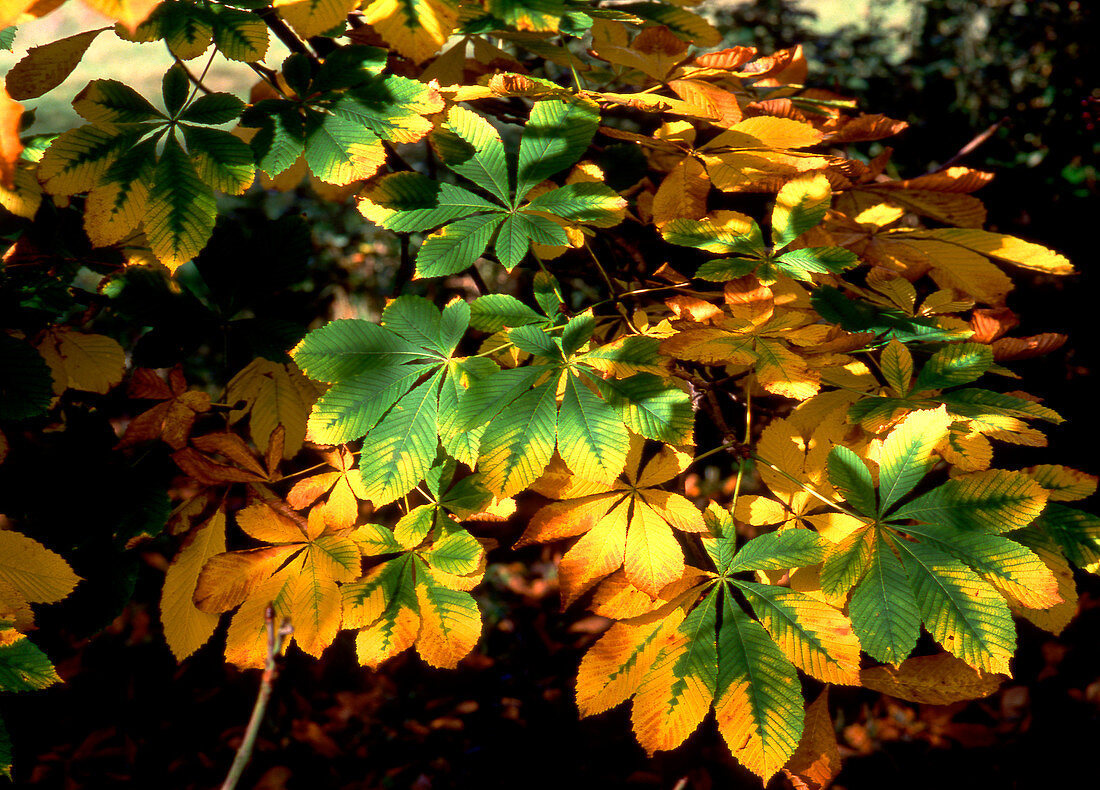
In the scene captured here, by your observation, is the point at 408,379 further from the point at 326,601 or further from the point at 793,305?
the point at 793,305

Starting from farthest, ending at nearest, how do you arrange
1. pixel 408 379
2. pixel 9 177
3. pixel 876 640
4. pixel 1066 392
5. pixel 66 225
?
pixel 1066 392
pixel 66 225
pixel 408 379
pixel 876 640
pixel 9 177

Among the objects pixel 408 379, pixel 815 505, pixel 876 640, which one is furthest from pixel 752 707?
pixel 408 379

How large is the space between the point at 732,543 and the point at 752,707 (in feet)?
0.60

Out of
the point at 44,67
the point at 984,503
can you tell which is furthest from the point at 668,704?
the point at 44,67

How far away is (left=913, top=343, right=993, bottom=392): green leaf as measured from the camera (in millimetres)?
840

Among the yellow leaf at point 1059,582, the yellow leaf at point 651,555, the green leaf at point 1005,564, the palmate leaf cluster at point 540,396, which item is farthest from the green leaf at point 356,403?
the yellow leaf at point 1059,582

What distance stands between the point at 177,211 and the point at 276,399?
0.35 m

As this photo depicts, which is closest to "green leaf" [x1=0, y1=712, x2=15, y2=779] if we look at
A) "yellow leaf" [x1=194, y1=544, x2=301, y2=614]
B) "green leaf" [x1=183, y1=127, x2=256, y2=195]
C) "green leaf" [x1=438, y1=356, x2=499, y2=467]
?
"yellow leaf" [x1=194, y1=544, x2=301, y2=614]

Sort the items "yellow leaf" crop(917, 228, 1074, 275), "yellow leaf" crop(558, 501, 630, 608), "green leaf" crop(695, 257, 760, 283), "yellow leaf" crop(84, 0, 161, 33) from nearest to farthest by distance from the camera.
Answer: "yellow leaf" crop(84, 0, 161, 33) < "yellow leaf" crop(558, 501, 630, 608) < "green leaf" crop(695, 257, 760, 283) < "yellow leaf" crop(917, 228, 1074, 275)

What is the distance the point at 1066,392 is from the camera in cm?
184

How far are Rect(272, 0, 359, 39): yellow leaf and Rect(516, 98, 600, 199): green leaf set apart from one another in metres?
0.26

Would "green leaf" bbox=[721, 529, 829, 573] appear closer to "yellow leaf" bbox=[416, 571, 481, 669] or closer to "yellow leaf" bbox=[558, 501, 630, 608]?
"yellow leaf" bbox=[558, 501, 630, 608]

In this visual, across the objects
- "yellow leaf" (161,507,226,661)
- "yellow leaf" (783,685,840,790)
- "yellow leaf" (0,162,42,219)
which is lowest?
"yellow leaf" (783,685,840,790)

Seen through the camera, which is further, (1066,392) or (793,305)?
(1066,392)
